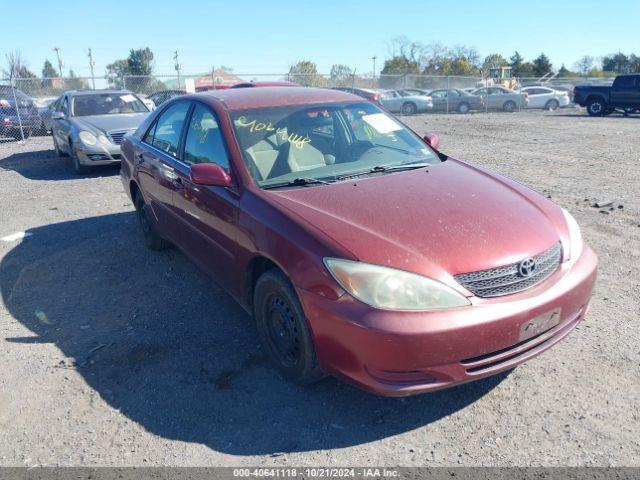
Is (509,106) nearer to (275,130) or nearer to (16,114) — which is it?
(16,114)

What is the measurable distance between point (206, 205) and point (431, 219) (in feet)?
5.57

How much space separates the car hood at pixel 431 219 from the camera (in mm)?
2707

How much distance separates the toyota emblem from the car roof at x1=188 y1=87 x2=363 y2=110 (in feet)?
7.12

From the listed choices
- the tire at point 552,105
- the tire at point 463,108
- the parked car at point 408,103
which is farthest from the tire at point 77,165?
the tire at point 552,105

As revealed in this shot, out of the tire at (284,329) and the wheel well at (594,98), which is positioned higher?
the wheel well at (594,98)

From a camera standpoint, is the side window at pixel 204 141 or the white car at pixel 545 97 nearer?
the side window at pixel 204 141

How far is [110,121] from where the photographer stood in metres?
10.2

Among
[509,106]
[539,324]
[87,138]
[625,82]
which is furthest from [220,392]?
[509,106]

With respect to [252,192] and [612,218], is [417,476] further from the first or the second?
[612,218]

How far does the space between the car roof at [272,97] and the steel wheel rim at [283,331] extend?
1621 millimetres

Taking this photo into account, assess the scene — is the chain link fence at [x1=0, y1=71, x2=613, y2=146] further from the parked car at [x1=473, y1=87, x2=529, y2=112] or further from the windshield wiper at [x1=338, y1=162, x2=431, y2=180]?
the windshield wiper at [x1=338, y1=162, x2=431, y2=180]

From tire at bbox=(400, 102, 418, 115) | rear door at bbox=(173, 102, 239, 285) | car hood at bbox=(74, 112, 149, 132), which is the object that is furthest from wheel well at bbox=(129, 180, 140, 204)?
tire at bbox=(400, 102, 418, 115)

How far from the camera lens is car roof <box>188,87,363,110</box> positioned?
408cm

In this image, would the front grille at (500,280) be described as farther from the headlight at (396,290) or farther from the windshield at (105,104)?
the windshield at (105,104)
